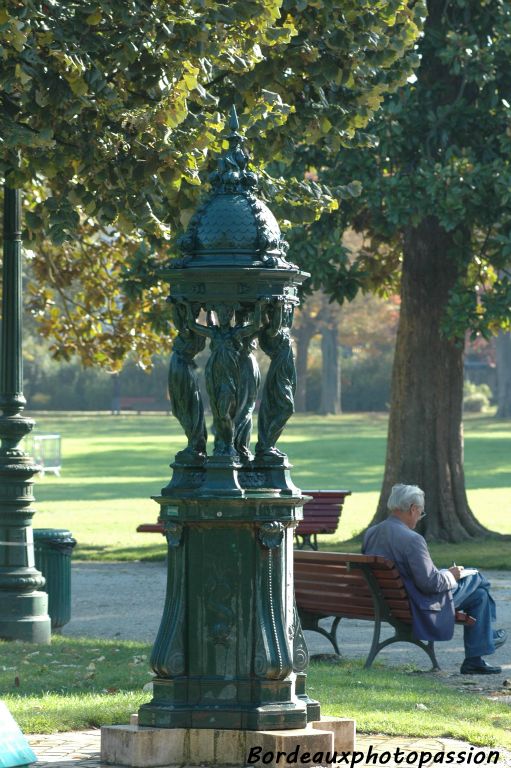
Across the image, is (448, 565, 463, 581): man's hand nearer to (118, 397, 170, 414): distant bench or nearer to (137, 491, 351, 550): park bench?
(137, 491, 351, 550): park bench

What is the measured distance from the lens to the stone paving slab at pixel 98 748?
7352 millimetres

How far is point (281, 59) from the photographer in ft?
42.1

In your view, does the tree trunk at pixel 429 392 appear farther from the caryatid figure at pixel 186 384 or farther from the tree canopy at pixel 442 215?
the caryatid figure at pixel 186 384

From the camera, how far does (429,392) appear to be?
868 inches

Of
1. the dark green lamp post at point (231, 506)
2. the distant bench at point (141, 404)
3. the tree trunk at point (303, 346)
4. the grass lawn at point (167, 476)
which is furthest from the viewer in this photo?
the distant bench at point (141, 404)

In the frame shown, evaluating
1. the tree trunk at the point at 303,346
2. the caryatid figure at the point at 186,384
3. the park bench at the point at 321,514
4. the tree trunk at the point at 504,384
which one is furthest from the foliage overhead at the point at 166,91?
the tree trunk at the point at 303,346

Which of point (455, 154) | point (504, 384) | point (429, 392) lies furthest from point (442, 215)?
point (504, 384)

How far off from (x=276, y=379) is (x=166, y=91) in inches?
180

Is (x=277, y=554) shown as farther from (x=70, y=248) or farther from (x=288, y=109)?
(x=70, y=248)

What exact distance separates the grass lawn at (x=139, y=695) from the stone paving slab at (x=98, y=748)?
138mm

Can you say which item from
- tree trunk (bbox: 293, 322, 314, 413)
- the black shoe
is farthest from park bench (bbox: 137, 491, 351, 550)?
tree trunk (bbox: 293, 322, 314, 413)

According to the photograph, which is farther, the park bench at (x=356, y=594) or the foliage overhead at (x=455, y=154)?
the foliage overhead at (x=455, y=154)

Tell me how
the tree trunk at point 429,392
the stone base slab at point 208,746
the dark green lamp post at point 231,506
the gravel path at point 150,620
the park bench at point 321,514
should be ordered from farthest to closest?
the tree trunk at point 429,392 → the park bench at point 321,514 → the gravel path at point 150,620 → the dark green lamp post at point 231,506 → the stone base slab at point 208,746

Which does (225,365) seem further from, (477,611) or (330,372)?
(330,372)
